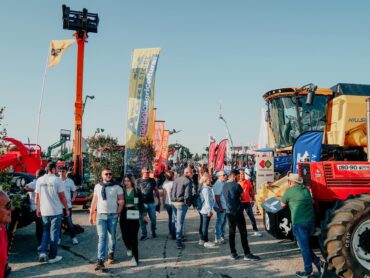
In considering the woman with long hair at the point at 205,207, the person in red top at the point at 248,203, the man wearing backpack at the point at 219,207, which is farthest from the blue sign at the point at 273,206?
the person in red top at the point at 248,203

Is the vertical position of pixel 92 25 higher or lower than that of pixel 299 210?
higher

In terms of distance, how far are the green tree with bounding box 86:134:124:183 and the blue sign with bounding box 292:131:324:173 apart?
9.28m

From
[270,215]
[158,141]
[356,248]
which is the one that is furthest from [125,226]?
[158,141]

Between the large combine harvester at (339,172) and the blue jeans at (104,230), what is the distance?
3.53 meters

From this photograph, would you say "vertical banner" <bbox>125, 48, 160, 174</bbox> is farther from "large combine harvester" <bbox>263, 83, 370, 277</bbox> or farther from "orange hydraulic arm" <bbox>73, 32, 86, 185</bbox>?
"large combine harvester" <bbox>263, 83, 370, 277</bbox>

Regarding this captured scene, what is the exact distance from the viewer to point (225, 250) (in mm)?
6793

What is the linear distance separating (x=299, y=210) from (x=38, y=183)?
4.67m

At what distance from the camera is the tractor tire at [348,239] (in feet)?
15.0

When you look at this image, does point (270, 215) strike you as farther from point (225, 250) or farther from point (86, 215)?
point (86, 215)

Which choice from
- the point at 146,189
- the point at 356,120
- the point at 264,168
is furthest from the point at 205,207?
the point at 264,168

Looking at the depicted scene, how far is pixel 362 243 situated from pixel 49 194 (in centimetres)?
530

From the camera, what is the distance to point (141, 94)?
1403 centimetres

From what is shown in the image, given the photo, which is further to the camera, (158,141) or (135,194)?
(158,141)

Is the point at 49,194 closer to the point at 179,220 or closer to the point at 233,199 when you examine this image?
the point at 179,220
